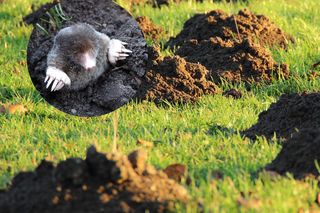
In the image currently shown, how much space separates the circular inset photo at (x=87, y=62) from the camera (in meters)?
6.30

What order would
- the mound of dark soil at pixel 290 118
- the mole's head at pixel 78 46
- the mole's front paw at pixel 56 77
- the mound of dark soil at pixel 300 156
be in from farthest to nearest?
1. the mole's head at pixel 78 46
2. the mole's front paw at pixel 56 77
3. the mound of dark soil at pixel 290 118
4. the mound of dark soil at pixel 300 156

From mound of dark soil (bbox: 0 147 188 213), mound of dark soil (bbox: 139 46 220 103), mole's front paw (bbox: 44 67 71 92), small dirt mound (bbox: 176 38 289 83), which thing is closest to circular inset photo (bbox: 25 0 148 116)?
mole's front paw (bbox: 44 67 71 92)

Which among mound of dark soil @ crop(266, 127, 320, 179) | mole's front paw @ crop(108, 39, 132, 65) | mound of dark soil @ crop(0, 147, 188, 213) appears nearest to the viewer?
mound of dark soil @ crop(0, 147, 188, 213)

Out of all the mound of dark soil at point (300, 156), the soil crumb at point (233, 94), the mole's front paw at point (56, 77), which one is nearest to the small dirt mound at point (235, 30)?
the soil crumb at point (233, 94)

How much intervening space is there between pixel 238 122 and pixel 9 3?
219 inches

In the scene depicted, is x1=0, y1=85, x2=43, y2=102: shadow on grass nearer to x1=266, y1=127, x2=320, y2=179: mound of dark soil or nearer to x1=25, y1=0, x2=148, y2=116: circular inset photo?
x1=25, y1=0, x2=148, y2=116: circular inset photo

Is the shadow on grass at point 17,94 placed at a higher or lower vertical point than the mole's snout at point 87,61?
lower

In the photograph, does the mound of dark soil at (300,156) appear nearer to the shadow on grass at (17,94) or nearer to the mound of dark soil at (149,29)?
the shadow on grass at (17,94)

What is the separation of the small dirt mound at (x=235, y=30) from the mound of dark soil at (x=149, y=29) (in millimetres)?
328

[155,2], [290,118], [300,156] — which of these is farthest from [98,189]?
[155,2]

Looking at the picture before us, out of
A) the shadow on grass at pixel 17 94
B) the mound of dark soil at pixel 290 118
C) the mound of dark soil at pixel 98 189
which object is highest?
the mound of dark soil at pixel 98 189

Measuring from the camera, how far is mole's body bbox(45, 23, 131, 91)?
625 centimetres

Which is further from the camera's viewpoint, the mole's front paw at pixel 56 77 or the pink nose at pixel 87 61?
the pink nose at pixel 87 61

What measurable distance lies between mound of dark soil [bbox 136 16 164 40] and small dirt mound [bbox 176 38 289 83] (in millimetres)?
799
